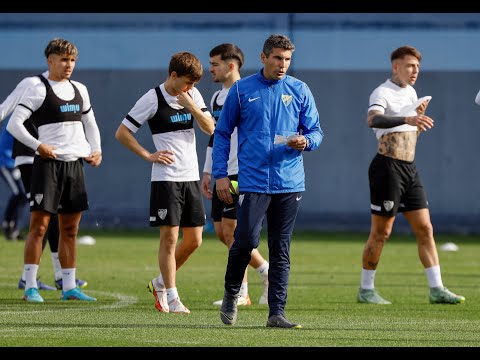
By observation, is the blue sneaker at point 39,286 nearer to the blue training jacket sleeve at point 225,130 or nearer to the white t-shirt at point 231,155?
the white t-shirt at point 231,155

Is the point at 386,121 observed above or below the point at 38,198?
above

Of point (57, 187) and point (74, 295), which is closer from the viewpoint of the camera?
point (57, 187)

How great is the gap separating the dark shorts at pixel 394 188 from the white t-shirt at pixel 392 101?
344mm

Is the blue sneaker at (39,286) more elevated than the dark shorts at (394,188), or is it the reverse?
the dark shorts at (394,188)

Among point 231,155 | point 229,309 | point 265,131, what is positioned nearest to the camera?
point 265,131

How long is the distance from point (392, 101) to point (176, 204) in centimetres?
271

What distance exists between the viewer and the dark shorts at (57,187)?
39.0ft

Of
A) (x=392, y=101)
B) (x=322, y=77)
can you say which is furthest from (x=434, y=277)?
(x=322, y=77)

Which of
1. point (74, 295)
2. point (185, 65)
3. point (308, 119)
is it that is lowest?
point (74, 295)

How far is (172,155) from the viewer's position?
10938mm

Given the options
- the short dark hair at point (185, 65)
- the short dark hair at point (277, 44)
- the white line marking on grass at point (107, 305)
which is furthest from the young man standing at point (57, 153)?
the short dark hair at point (277, 44)

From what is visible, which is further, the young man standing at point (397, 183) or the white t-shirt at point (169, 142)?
the young man standing at point (397, 183)

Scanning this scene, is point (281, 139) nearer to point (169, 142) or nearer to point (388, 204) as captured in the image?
point (169, 142)

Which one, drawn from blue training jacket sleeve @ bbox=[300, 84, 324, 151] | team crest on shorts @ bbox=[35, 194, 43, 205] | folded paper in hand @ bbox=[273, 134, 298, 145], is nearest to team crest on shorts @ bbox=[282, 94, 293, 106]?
blue training jacket sleeve @ bbox=[300, 84, 324, 151]
